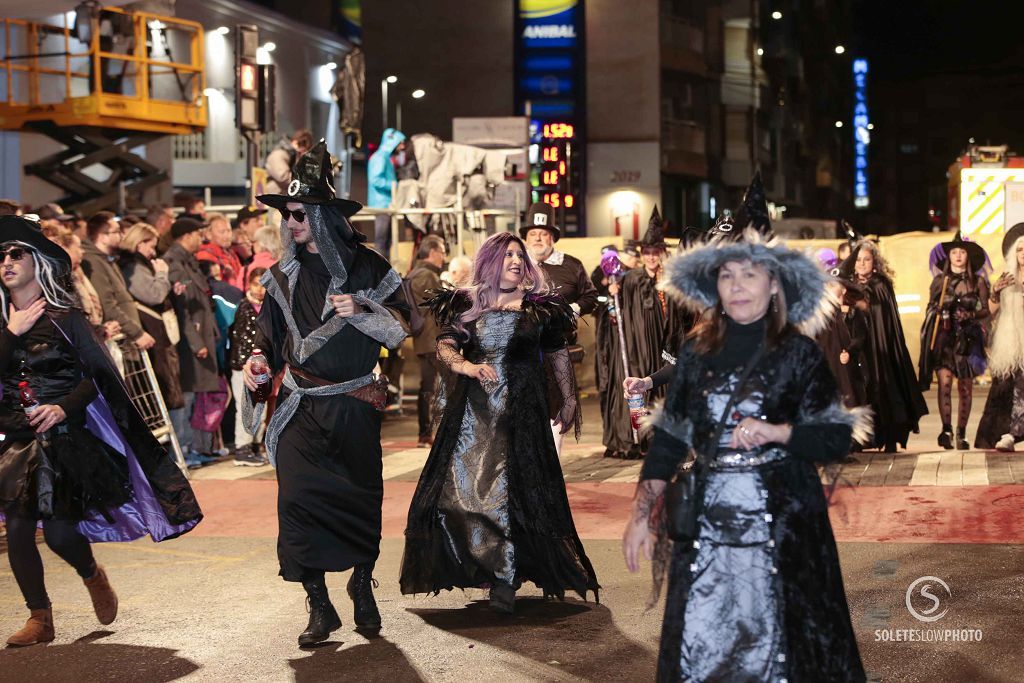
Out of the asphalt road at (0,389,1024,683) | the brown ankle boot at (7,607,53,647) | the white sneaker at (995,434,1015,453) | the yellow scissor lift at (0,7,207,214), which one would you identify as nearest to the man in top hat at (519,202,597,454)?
the asphalt road at (0,389,1024,683)

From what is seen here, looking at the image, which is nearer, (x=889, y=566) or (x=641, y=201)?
(x=889, y=566)

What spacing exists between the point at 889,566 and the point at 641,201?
42277 millimetres

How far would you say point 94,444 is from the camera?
23.2 feet

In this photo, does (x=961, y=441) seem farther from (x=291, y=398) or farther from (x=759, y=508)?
(x=759, y=508)

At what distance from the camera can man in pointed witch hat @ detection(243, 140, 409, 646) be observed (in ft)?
22.8

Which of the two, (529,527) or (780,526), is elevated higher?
(780,526)

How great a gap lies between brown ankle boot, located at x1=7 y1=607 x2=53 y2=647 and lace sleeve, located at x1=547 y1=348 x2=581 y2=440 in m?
2.80

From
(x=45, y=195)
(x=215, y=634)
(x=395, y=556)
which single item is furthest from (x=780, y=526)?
(x=45, y=195)

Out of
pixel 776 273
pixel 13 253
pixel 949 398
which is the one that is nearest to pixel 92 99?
pixel 949 398

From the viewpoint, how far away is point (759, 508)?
14.9 ft

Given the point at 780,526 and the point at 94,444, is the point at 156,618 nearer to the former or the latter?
the point at 94,444

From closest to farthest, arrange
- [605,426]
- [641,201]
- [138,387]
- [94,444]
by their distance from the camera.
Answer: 1. [94,444]
2. [138,387]
3. [605,426]
4. [641,201]

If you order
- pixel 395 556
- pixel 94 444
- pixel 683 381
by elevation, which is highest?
pixel 683 381

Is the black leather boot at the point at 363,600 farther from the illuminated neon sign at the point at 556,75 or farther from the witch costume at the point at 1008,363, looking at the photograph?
the illuminated neon sign at the point at 556,75
